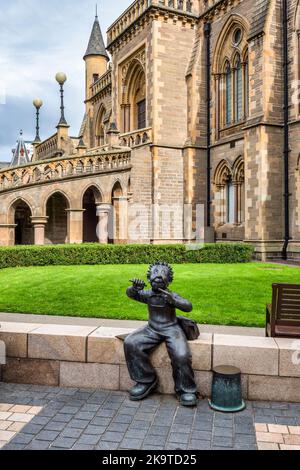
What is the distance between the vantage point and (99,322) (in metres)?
7.59

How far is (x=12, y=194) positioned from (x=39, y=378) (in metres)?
15.0

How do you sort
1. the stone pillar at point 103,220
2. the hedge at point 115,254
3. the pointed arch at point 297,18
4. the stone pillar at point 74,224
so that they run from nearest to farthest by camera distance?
the hedge at point 115,254
the pointed arch at point 297,18
the stone pillar at point 74,224
the stone pillar at point 103,220

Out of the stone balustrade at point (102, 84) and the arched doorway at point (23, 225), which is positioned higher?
the stone balustrade at point (102, 84)

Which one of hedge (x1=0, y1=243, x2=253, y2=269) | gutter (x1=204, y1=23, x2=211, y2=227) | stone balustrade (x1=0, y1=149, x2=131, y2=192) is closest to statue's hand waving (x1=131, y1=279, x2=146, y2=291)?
hedge (x1=0, y1=243, x2=253, y2=269)

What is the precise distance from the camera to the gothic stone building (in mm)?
18172

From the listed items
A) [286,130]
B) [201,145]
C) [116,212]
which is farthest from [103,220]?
[286,130]

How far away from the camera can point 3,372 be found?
6.03 m

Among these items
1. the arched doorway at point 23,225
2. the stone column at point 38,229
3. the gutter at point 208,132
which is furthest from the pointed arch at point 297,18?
the arched doorway at point 23,225

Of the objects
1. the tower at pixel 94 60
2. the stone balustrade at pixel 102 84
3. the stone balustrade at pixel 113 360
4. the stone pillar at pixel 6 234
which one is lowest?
the stone balustrade at pixel 113 360

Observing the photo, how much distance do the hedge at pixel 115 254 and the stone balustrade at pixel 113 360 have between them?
936 centimetres

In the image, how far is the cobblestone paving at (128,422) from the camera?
4277mm

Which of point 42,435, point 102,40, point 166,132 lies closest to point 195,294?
point 42,435

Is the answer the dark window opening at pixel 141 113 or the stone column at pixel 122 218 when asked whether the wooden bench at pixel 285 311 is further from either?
the dark window opening at pixel 141 113
